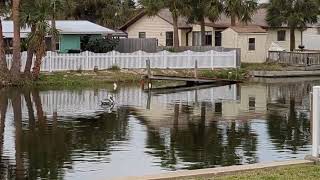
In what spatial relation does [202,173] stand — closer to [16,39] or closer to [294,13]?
[16,39]

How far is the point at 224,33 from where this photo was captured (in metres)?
55.4

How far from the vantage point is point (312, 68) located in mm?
49156

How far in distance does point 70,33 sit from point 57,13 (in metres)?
11.4

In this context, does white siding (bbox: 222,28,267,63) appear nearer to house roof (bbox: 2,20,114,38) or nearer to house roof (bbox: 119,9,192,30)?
house roof (bbox: 119,9,192,30)

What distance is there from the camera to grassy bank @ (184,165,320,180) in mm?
11159

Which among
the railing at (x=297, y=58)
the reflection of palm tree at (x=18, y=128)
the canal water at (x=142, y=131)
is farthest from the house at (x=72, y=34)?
the reflection of palm tree at (x=18, y=128)

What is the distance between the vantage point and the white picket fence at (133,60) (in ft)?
138

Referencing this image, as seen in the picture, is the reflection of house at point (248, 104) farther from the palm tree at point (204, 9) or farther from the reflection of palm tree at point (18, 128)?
the palm tree at point (204, 9)

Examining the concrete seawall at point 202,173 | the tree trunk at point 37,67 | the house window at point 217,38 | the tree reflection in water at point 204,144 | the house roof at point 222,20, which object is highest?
the house roof at point 222,20

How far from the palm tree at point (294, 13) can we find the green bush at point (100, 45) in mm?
15599

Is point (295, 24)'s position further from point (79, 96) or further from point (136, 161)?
point (136, 161)

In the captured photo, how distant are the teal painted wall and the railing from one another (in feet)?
49.4

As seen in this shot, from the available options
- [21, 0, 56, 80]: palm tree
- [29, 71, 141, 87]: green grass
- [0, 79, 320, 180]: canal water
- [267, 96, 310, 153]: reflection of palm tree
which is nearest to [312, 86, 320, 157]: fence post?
[0, 79, 320, 180]: canal water

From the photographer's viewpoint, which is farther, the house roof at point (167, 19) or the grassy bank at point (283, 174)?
the house roof at point (167, 19)
